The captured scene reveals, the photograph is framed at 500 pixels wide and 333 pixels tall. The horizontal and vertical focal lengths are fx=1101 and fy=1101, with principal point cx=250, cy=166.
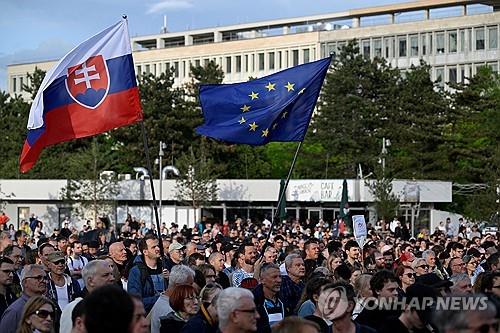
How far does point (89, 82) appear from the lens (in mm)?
16344

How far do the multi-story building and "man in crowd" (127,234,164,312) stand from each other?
83.0 metres

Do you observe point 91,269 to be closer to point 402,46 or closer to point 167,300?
point 167,300

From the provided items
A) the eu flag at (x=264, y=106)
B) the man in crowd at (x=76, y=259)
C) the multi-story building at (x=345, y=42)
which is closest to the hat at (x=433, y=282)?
the eu flag at (x=264, y=106)

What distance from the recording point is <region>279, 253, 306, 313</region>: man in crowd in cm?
1282

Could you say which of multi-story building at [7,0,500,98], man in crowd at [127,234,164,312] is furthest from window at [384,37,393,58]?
man in crowd at [127,234,164,312]

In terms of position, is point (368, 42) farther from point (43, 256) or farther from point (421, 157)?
point (43, 256)

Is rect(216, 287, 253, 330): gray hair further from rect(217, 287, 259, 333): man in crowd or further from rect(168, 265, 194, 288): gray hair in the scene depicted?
rect(168, 265, 194, 288): gray hair

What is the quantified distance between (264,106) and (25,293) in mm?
7379

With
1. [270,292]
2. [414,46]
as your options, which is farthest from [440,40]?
[270,292]

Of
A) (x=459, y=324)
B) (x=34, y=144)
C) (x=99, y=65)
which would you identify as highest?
(x=99, y=65)

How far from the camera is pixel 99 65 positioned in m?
16.5

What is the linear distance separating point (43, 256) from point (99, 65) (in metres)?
4.19

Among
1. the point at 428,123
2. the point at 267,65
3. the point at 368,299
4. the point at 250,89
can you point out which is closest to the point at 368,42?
the point at 267,65

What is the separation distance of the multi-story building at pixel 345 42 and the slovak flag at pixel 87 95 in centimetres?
8074
